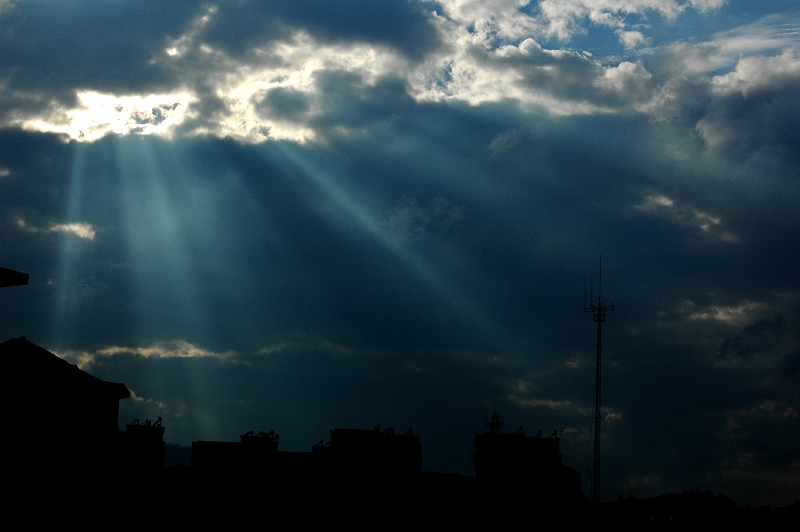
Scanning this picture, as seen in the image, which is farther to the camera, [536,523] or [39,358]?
[536,523]

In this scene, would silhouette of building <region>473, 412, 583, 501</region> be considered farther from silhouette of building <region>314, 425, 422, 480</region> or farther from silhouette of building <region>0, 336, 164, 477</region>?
silhouette of building <region>0, 336, 164, 477</region>

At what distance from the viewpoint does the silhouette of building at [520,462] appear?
54.9 meters

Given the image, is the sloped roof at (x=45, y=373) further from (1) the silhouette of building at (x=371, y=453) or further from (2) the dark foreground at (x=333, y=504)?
(1) the silhouette of building at (x=371, y=453)

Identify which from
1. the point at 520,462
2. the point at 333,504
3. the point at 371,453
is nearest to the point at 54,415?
the point at 333,504

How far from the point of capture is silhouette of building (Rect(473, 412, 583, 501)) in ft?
180

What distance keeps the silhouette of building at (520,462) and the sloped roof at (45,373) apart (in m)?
25.8

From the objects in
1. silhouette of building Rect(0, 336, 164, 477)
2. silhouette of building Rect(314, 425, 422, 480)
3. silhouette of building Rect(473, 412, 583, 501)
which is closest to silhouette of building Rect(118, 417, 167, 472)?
silhouette of building Rect(0, 336, 164, 477)

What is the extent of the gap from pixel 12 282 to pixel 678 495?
95.9 m

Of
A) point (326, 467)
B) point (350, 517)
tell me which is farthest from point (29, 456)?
point (326, 467)

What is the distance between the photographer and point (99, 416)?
42.2 metres

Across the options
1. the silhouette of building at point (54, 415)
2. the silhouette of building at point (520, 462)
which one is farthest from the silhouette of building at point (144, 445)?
the silhouette of building at point (520, 462)

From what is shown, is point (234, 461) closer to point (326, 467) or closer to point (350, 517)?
point (326, 467)

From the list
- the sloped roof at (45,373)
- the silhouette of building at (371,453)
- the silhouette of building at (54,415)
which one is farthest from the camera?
the silhouette of building at (371,453)

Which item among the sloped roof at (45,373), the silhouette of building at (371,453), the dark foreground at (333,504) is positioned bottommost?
the dark foreground at (333,504)
